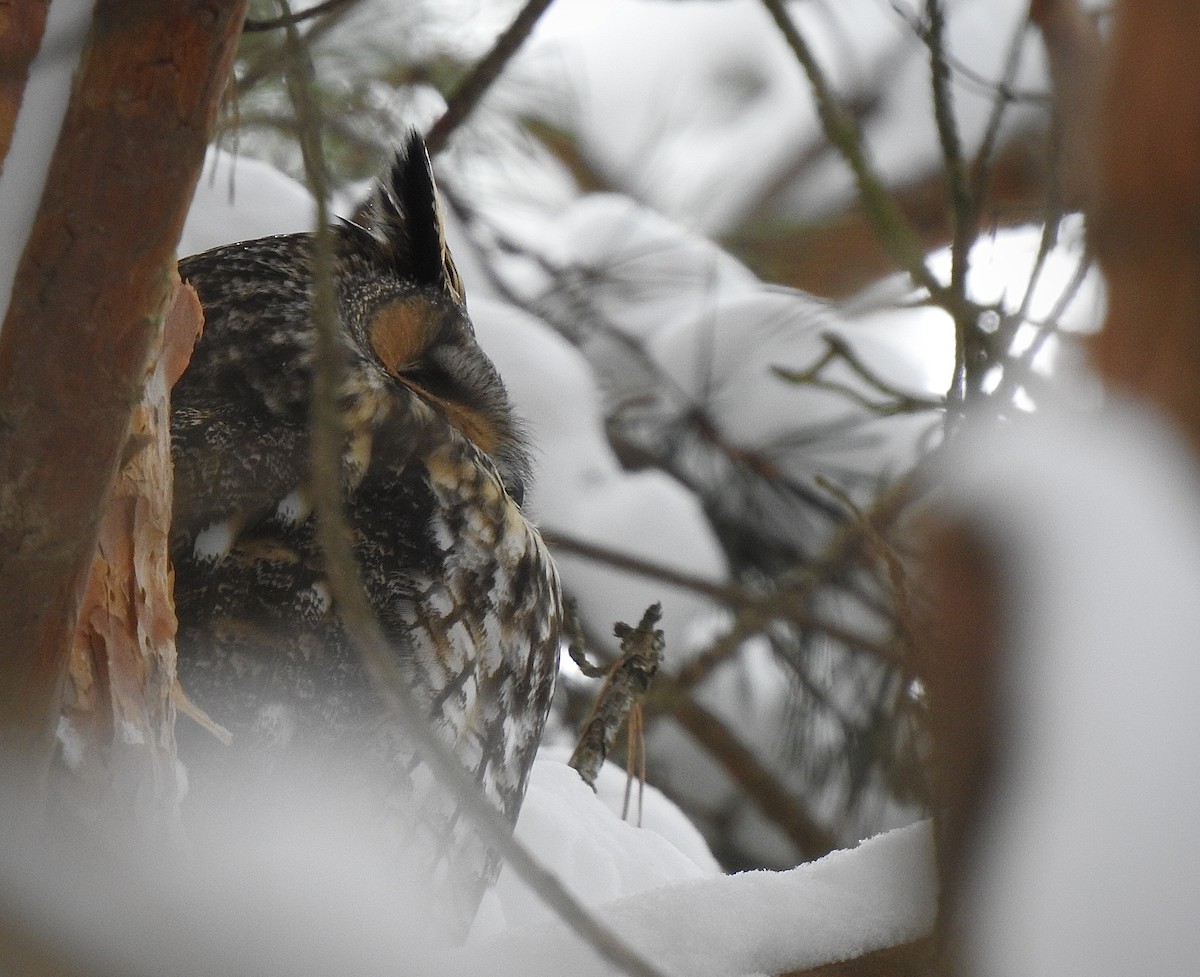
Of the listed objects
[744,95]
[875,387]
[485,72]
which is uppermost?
[744,95]

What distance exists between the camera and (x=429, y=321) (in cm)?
138

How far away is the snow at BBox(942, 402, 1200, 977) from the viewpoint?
0.34m

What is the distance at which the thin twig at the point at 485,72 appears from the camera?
4.91 ft

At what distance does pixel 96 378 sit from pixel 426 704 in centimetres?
57

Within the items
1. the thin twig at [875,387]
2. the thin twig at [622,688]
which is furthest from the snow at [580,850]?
the thin twig at [875,387]

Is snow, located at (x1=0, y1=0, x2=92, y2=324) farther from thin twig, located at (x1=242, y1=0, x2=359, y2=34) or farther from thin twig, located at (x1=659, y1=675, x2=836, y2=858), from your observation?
thin twig, located at (x1=659, y1=675, x2=836, y2=858)

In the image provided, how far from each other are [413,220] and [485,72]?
0.93 feet

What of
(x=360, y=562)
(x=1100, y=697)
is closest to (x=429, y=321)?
(x=360, y=562)

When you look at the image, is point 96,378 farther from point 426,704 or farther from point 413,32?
point 413,32

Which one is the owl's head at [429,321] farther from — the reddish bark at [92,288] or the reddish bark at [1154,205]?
the reddish bark at [1154,205]

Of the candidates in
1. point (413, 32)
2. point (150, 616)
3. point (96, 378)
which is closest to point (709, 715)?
point (413, 32)

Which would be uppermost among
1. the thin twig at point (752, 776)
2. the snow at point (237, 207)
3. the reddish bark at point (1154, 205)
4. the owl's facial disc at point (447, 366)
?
the snow at point (237, 207)

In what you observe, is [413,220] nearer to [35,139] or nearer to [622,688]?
[622,688]

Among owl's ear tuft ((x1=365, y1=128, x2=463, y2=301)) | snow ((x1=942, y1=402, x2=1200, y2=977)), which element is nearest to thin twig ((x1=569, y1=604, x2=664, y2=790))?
owl's ear tuft ((x1=365, y1=128, x2=463, y2=301))
